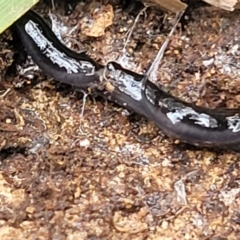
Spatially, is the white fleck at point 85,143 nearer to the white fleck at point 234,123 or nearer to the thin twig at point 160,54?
the thin twig at point 160,54

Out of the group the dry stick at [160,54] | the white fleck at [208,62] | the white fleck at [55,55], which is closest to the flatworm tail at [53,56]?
the white fleck at [55,55]

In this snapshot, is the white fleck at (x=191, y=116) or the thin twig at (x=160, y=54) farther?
the thin twig at (x=160, y=54)

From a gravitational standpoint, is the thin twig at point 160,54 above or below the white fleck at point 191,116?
above

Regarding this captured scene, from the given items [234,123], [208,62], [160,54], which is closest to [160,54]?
[160,54]

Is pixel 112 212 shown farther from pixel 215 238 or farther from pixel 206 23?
pixel 206 23

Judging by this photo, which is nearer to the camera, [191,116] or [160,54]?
[191,116]

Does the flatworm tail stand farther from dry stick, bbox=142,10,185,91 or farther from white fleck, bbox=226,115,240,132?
white fleck, bbox=226,115,240,132

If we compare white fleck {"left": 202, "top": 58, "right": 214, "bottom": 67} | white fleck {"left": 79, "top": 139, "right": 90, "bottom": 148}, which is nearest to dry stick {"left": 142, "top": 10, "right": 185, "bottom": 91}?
white fleck {"left": 202, "top": 58, "right": 214, "bottom": 67}

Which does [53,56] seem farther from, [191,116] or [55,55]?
[191,116]
